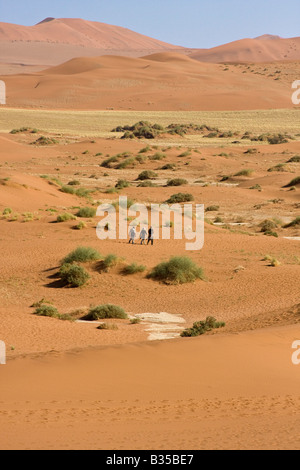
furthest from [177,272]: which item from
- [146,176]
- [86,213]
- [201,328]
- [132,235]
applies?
[146,176]

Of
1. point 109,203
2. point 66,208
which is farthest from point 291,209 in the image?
point 66,208

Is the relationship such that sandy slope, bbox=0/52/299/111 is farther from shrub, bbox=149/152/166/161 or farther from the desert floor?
the desert floor

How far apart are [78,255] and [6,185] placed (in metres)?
16.2

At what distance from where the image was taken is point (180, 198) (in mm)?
41594

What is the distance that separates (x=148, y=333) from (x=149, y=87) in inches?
4747

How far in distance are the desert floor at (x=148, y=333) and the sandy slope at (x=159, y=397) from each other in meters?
0.02

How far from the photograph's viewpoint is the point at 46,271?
23.9m

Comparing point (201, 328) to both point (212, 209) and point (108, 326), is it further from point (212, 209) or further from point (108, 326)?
point (212, 209)

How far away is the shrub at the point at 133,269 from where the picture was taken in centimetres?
2344

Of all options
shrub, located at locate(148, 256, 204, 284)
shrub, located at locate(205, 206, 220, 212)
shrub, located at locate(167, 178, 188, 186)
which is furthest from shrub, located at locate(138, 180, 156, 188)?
shrub, located at locate(148, 256, 204, 284)

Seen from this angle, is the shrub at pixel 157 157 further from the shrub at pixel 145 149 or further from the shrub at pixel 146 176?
the shrub at pixel 146 176

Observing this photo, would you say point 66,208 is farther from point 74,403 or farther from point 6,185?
point 74,403

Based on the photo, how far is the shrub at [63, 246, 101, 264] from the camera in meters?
23.6

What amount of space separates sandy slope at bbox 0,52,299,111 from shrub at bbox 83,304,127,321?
98739 mm
